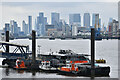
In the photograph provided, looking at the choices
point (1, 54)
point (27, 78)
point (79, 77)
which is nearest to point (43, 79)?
point (27, 78)

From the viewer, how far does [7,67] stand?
43.5 meters

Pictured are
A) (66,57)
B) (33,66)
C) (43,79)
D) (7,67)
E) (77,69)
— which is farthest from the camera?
(66,57)

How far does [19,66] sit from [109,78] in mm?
12858

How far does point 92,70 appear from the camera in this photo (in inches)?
1382

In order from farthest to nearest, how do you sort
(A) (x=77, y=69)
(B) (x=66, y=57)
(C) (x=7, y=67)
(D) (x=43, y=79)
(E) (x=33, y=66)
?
(B) (x=66, y=57)
(C) (x=7, y=67)
(E) (x=33, y=66)
(A) (x=77, y=69)
(D) (x=43, y=79)

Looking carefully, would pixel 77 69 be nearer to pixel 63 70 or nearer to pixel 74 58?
pixel 63 70

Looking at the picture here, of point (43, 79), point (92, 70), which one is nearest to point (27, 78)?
point (43, 79)

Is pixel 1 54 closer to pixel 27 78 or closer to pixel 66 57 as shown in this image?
pixel 66 57

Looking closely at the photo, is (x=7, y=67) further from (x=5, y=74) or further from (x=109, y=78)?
(x=109, y=78)

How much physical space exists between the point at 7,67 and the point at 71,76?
1190cm

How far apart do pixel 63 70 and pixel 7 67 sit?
10.1 meters

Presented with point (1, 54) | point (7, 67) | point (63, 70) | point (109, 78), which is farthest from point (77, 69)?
point (1, 54)

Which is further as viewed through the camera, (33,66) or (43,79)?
(33,66)

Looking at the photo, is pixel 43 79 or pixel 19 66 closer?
pixel 43 79
